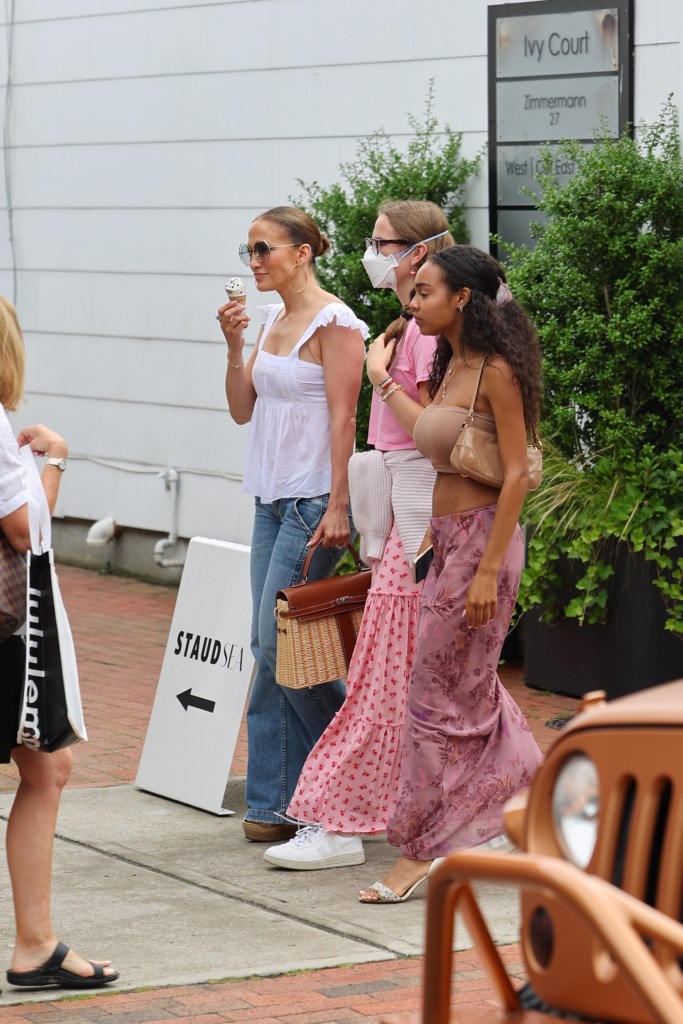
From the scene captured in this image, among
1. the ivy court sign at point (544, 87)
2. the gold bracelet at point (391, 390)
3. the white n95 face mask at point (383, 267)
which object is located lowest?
the gold bracelet at point (391, 390)

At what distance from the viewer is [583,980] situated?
240 centimetres

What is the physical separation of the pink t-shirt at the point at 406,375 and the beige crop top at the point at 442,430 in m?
0.33

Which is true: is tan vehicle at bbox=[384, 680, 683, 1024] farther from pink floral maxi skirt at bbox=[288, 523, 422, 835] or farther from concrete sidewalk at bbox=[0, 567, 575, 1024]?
pink floral maxi skirt at bbox=[288, 523, 422, 835]

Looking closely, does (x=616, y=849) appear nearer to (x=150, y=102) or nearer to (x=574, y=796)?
(x=574, y=796)

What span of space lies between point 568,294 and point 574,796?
18.5ft

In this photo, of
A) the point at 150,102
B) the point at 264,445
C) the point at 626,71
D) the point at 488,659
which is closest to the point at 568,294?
the point at 626,71

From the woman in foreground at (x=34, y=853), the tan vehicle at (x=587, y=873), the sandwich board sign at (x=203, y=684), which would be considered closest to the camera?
the tan vehicle at (x=587, y=873)

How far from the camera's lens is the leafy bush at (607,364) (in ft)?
25.4

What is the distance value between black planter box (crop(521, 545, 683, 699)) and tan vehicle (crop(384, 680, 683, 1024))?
514 cm

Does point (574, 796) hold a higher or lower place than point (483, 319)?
lower

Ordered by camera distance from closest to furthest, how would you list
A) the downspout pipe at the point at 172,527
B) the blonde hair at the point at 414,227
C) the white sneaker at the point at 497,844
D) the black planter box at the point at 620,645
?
the white sneaker at the point at 497,844, the blonde hair at the point at 414,227, the black planter box at the point at 620,645, the downspout pipe at the point at 172,527

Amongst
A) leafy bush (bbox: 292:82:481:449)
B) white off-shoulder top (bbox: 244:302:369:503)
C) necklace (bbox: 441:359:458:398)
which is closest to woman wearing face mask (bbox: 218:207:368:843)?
white off-shoulder top (bbox: 244:302:369:503)

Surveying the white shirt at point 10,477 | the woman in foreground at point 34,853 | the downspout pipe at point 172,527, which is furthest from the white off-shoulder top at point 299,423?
the downspout pipe at point 172,527

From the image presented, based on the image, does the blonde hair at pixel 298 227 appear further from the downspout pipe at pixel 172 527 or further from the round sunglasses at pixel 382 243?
the downspout pipe at pixel 172 527
